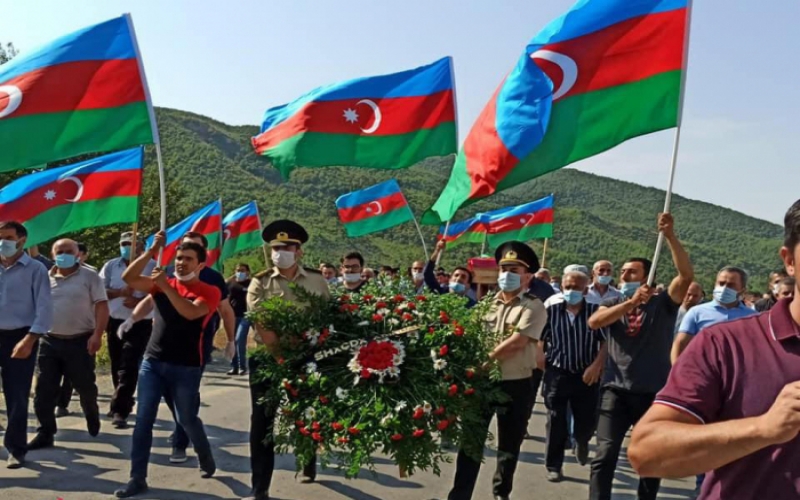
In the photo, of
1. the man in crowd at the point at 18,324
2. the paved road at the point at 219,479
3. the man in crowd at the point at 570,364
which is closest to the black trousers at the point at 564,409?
the man in crowd at the point at 570,364

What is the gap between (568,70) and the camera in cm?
559

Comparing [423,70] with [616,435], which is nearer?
[616,435]

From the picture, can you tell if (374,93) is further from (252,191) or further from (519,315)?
(252,191)

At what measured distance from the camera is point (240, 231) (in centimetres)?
1505

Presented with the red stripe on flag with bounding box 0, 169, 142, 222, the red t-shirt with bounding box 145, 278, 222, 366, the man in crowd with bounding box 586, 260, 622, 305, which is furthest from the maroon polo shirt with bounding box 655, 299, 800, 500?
the red stripe on flag with bounding box 0, 169, 142, 222

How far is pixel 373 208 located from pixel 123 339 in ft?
24.5

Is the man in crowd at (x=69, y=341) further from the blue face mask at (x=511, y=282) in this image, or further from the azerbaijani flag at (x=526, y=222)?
the azerbaijani flag at (x=526, y=222)

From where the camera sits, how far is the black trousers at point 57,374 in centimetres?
711

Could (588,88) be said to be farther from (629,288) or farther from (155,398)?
(155,398)

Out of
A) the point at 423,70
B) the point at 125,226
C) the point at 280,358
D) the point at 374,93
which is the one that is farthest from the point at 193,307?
the point at 125,226

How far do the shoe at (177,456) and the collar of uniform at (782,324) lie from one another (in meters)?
5.97

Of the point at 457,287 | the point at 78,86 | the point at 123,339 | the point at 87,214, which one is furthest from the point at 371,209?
the point at 78,86

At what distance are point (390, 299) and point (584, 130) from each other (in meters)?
1.88

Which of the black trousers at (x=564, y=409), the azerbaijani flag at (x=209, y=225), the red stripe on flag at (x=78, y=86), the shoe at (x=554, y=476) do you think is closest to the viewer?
the red stripe on flag at (x=78, y=86)
